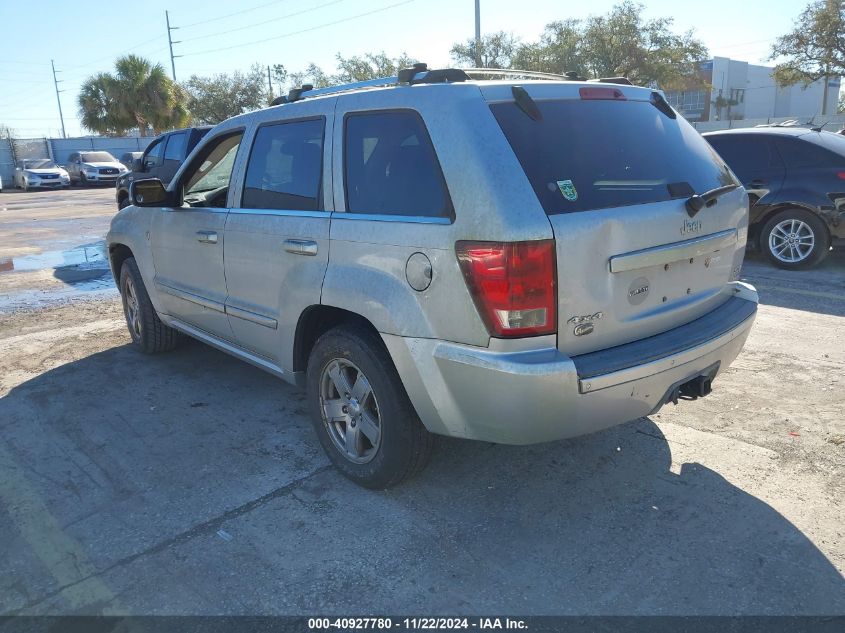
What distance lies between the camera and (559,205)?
2.67m

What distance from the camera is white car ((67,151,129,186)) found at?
33.0 metres

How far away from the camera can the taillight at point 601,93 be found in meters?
3.14

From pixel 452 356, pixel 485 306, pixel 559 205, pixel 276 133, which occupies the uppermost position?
pixel 276 133

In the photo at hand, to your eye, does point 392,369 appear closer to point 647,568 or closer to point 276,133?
point 647,568

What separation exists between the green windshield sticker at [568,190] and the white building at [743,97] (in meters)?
62.2

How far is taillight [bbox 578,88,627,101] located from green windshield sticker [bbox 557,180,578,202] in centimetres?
62

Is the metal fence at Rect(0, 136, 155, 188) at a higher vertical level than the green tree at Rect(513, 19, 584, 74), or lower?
lower

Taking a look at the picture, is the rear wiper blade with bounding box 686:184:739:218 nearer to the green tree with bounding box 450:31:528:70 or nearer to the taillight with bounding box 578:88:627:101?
the taillight with bounding box 578:88:627:101

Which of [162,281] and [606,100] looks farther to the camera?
[162,281]

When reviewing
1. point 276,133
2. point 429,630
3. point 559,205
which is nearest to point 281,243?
point 276,133

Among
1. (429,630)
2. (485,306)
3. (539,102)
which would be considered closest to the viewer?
(429,630)

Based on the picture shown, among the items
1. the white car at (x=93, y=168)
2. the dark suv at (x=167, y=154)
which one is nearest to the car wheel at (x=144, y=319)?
the dark suv at (x=167, y=154)

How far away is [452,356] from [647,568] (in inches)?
46.6

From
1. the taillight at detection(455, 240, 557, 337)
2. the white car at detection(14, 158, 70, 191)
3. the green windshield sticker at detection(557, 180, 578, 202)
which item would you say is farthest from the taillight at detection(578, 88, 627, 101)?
the white car at detection(14, 158, 70, 191)
